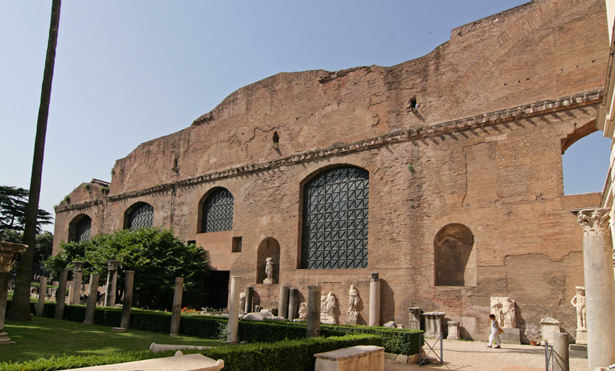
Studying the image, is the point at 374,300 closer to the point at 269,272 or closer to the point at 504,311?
the point at 504,311

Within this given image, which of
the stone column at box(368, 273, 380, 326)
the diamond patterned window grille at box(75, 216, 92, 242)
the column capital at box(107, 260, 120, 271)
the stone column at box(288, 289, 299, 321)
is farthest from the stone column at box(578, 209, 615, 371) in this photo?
the diamond patterned window grille at box(75, 216, 92, 242)

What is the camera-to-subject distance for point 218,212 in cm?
2006

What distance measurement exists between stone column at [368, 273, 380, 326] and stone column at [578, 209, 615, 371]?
7269 millimetres

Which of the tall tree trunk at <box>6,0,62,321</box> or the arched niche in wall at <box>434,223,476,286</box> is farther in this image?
the arched niche in wall at <box>434,223,476,286</box>

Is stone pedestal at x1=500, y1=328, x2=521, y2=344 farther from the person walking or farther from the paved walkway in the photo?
the person walking

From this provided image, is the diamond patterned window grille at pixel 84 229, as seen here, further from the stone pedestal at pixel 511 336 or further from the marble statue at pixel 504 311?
the stone pedestal at pixel 511 336

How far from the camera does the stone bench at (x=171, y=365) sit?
422cm

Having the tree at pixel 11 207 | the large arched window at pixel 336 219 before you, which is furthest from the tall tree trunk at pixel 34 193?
the tree at pixel 11 207

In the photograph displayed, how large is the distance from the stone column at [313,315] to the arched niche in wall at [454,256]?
17.4 feet

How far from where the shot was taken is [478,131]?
43.3 feet

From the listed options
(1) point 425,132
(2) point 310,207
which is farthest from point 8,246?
(1) point 425,132

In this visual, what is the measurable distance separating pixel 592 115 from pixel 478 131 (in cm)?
271

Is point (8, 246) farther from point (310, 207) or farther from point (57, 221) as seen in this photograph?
point (57, 221)

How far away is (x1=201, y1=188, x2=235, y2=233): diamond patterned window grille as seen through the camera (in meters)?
19.6
